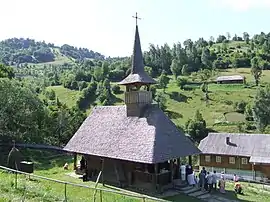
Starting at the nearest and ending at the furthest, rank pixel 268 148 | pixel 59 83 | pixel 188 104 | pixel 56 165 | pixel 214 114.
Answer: pixel 56 165, pixel 268 148, pixel 214 114, pixel 188 104, pixel 59 83

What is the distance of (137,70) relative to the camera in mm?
27250

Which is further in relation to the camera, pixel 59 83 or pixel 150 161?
pixel 59 83

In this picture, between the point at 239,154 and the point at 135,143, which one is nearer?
the point at 135,143

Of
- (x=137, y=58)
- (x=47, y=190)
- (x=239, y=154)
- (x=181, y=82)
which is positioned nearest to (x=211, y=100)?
(x=181, y=82)

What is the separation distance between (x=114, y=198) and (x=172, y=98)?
219 feet

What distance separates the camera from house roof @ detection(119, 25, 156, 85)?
26.2 meters

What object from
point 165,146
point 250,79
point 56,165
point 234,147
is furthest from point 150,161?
point 250,79

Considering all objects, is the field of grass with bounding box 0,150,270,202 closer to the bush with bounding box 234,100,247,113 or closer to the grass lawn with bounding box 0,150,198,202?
the grass lawn with bounding box 0,150,198,202

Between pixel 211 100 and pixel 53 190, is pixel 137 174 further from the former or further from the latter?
pixel 211 100

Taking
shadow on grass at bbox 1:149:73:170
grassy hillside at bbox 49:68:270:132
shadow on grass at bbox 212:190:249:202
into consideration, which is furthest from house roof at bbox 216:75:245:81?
shadow on grass at bbox 212:190:249:202

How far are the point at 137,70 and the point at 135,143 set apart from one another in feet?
19.5

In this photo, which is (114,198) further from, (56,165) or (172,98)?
(172,98)

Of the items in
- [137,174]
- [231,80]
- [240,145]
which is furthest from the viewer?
[231,80]

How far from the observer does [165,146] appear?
22875 millimetres
